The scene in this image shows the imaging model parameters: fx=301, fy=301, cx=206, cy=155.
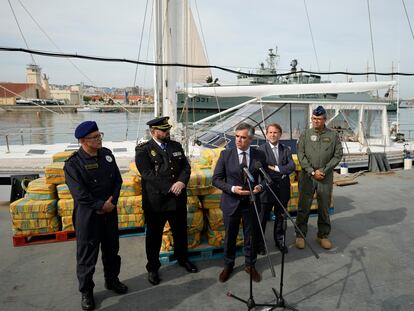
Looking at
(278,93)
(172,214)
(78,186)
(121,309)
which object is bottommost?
(121,309)

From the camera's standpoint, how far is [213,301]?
9.09 ft

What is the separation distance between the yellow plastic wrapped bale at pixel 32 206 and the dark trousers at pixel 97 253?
1.52m

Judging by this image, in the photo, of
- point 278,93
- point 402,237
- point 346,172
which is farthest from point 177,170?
point 346,172

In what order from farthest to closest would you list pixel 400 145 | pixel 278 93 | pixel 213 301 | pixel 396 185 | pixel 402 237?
pixel 400 145 < pixel 278 93 < pixel 396 185 < pixel 402 237 < pixel 213 301

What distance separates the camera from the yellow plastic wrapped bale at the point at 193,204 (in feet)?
11.8

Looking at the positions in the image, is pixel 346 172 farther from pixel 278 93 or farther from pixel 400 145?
pixel 400 145

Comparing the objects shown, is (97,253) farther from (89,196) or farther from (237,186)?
(237,186)

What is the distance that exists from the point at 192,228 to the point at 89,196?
136cm

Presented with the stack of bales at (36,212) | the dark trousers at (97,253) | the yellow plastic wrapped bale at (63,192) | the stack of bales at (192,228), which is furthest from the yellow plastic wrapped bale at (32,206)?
the stack of bales at (192,228)

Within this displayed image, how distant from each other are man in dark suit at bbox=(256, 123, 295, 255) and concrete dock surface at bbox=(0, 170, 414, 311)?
269 mm

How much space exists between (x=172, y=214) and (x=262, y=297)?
1179 millimetres

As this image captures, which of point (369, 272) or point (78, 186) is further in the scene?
point (369, 272)

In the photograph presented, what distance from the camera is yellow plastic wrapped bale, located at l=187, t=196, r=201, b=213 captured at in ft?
11.8

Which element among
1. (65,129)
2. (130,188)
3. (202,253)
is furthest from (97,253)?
(65,129)
